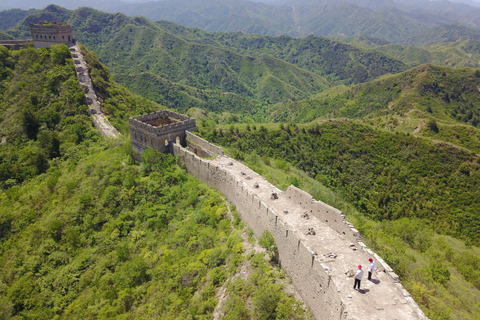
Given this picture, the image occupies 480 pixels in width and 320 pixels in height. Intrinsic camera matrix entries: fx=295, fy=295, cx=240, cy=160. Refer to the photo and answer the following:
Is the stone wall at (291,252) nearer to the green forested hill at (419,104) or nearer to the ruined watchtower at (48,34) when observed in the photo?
the green forested hill at (419,104)

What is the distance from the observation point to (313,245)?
52.5 feet

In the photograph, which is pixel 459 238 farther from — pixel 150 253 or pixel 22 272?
pixel 22 272

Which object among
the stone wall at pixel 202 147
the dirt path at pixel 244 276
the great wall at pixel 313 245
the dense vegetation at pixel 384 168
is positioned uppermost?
the great wall at pixel 313 245

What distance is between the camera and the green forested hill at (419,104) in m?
71.4

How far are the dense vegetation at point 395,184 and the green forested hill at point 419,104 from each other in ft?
39.1

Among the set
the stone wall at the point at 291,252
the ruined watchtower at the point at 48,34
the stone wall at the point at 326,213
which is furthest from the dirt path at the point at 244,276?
the ruined watchtower at the point at 48,34

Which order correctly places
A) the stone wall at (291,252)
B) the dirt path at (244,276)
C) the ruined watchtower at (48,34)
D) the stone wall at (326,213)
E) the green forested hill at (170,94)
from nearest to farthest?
the stone wall at (291,252), the dirt path at (244,276), the stone wall at (326,213), the ruined watchtower at (48,34), the green forested hill at (170,94)

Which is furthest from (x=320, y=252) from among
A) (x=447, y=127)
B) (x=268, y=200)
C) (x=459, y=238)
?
(x=447, y=127)

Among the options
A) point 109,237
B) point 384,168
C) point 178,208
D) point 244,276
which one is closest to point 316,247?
point 244,276

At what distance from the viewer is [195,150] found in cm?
3316

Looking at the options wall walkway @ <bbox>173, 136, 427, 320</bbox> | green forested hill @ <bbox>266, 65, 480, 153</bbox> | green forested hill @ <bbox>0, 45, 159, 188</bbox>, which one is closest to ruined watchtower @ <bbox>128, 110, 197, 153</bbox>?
wall walkway @ <bbox>173, 136, 427, 320</bbox>

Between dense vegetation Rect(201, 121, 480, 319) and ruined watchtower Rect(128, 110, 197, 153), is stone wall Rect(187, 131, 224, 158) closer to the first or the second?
ruined watchtower Rect(128, 110, 197, 153)

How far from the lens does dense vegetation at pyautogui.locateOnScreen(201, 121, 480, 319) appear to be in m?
24.8

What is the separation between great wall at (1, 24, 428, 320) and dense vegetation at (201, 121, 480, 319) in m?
5.34
